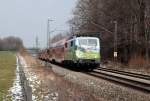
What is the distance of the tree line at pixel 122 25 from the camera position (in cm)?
6675

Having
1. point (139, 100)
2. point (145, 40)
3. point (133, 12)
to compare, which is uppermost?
point (133, 12)

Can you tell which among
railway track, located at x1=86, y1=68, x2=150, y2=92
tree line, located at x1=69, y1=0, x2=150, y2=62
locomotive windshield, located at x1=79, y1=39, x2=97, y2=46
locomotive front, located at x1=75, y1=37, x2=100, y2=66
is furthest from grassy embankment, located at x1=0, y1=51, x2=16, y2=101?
tree line, located at x1=69, y1=0, x2=150, y2=62

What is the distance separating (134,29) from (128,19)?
12.7 ft

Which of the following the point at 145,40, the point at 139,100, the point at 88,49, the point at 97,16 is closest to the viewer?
the point at 139,100

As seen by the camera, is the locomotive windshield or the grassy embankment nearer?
the grassy embankment

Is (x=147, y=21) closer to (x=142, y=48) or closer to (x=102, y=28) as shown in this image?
(x=142, y=48)

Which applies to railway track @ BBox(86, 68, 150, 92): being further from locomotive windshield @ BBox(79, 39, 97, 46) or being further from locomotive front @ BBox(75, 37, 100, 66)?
locomotive windshield @ BBox(79, 39, 97, 46)

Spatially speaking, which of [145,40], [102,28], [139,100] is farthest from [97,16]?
[139,100]

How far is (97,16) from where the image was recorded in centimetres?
8275

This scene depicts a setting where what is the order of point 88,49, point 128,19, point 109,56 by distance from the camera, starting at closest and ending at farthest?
1. point 88,49
2. point 128,19
3. point 109,56

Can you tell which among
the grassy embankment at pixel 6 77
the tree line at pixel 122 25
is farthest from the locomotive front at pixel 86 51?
the tree line at pixel 122 25

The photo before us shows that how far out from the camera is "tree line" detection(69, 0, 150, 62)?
66750 mm

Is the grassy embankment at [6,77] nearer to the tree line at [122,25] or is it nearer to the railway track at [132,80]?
the railway track at [132,80]

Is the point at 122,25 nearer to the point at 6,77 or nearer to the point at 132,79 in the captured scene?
the point at 6,77
